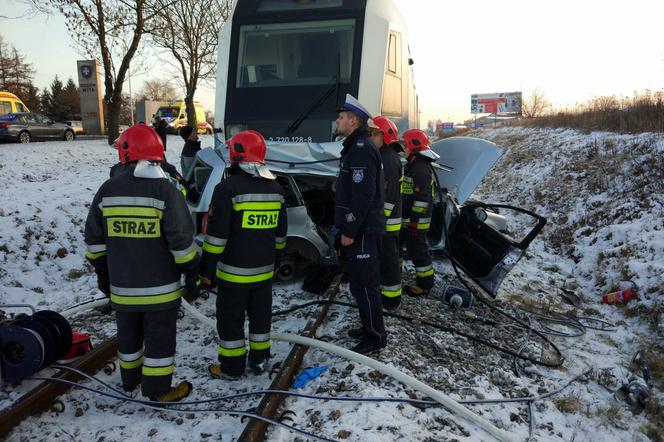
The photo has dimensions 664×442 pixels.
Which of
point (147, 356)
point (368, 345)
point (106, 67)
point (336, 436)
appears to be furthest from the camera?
point (106, 67)

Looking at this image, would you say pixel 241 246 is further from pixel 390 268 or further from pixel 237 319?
pixel 390 268

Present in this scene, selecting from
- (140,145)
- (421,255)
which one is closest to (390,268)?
(421,255)

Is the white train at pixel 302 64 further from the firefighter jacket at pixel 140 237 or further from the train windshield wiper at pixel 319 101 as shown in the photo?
the firefighter jacket at pixel 140 237

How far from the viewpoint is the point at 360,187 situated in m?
3.53

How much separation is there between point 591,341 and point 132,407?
13.8 ft

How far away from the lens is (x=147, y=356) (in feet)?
9.98

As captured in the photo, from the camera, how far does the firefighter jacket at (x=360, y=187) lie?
11.6 ft

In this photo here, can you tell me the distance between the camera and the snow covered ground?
289 cm

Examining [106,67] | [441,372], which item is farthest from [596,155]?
[106,67]

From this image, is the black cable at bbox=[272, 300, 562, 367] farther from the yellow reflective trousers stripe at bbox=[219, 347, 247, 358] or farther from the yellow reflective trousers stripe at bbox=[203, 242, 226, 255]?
the yellow reflective trousers stripe at bbox=[203, 242, 226, 255]

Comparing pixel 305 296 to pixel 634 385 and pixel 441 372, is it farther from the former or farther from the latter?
pixel 634 385

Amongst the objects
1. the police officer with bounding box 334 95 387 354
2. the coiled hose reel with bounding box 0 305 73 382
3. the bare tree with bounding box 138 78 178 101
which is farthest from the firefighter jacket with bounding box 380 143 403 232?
the bare tree with bounding box 138 78 178 101

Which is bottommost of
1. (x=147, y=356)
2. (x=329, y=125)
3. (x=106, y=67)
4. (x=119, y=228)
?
(x=147, y=356)

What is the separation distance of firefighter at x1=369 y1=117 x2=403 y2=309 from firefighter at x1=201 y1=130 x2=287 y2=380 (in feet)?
4.07
